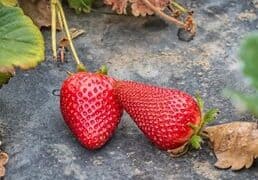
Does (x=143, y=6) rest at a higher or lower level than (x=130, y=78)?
higher

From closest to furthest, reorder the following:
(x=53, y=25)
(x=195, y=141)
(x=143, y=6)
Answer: (x=195, y=141) < (x=53, y=25) < (x=143, y=6)

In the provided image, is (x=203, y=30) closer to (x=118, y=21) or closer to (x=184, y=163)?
(x=118, y=21)

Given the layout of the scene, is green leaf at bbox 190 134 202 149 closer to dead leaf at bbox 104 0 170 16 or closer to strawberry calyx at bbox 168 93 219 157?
strawberry calyx at bbox 168 93 219 157

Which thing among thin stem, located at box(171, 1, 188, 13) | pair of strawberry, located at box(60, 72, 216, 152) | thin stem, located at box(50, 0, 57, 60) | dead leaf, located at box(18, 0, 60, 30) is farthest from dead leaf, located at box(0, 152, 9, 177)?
thin stem, located at box(171, 1, 188, 13)

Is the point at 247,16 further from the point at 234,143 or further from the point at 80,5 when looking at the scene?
the point at 234,143

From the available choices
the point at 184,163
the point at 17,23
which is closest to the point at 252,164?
the point at 184,163

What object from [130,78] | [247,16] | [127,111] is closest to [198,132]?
[127,111]
